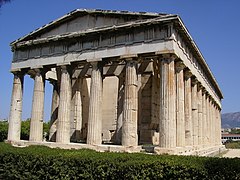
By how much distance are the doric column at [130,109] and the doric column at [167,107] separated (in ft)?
6.16

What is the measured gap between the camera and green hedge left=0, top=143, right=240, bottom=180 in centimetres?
841

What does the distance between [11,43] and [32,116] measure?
22.9ft

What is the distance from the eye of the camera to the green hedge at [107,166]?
8.41m

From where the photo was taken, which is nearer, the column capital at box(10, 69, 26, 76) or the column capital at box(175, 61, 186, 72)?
the column capital at box(175, 61, 186, 72)

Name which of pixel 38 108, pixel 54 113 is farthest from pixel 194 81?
pixel 54 113

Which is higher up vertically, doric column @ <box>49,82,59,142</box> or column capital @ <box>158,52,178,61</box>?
column capital @ <box>158,52,178,61</box>

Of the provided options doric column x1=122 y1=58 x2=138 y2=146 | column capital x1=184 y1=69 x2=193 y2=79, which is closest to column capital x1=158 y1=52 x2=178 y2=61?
doric column x1=122 y1=58 x2=138 y2=146

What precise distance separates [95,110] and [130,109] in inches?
103

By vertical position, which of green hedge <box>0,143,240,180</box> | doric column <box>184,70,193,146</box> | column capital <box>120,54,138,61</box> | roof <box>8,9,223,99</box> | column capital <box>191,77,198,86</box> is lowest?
green hedge <box>0,143,240,180</box>

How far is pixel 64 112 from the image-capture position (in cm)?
2033

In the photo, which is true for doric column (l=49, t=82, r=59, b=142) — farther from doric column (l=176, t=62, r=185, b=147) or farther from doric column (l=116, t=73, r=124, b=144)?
doric column (l=176, t=62, r=185, b=147)

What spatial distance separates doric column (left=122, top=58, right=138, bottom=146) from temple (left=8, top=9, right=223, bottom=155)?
0.20ft

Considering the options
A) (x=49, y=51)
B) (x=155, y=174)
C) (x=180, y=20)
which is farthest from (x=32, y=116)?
(x=155, y=174)

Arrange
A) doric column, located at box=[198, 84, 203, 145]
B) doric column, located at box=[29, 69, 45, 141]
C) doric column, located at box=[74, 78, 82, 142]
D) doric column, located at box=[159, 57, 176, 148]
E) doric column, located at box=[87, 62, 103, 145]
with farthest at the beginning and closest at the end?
doric column, located at box=[74, 78, 82, 142], doric column, located at box=[198, 84, 203, 145], doric column, located at box=[29, 69, 45, 141], doric column, located at box=[87, 62, 103, 145], doric column, located at box=[159, 57, 176, 148]
